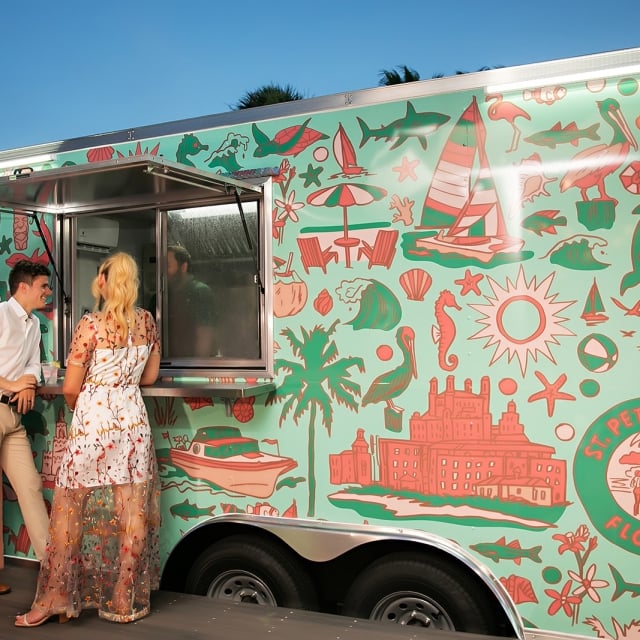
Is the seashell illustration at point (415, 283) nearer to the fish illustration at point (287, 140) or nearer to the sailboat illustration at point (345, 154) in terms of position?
the sailboat illustration at point (345, 154)

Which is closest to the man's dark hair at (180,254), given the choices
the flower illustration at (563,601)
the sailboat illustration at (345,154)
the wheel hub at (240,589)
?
the sailboat illustration at (345,154)

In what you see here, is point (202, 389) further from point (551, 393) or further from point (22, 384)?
point (551, 393)

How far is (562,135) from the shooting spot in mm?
2797

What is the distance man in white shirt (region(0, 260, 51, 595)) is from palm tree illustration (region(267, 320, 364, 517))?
1.38 metres

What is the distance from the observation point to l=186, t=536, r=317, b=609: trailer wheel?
127 inches

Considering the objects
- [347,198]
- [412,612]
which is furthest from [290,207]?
[412,612]

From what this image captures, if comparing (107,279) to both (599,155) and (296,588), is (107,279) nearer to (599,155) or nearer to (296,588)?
(296,588)

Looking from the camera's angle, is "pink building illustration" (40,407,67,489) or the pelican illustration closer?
the pelican illustration

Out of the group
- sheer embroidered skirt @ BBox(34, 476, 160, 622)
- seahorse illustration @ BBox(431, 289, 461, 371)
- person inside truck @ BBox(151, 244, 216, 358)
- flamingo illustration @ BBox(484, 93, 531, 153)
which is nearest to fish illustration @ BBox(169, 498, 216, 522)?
sheer embroidered skirt @ BBox(34, 476, 160, 622)

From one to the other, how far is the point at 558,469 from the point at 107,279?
205cm

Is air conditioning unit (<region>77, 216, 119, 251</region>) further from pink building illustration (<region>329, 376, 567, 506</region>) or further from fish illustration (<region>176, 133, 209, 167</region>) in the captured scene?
pink building illustration (<region>329, 376, 567, 506</region>)

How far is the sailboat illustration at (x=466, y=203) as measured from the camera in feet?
9.50


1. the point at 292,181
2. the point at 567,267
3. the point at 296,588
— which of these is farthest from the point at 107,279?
the point at 567,267

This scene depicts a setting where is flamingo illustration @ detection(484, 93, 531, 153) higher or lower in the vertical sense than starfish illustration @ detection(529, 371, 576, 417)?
higher
